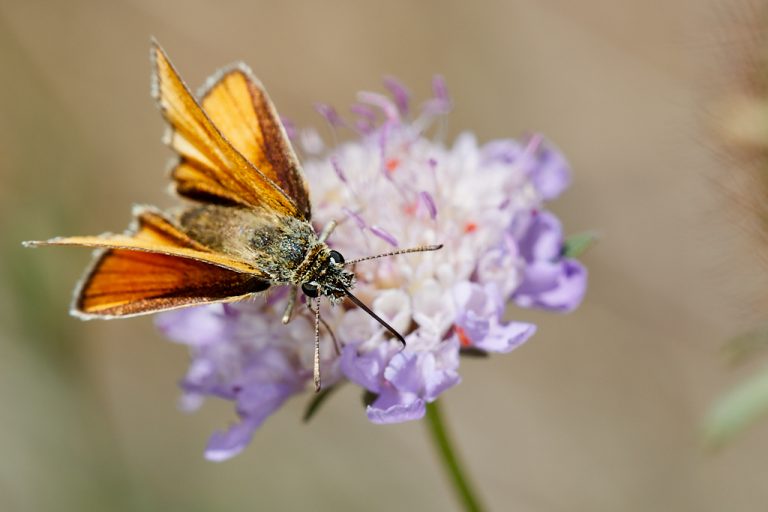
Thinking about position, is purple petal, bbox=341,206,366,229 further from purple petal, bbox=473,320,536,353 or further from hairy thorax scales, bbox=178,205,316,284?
purple petal, bbox=473,320,536,353

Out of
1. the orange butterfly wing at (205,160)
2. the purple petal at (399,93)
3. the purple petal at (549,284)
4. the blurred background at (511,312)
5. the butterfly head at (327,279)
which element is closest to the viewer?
the butterfly head at (327,279)

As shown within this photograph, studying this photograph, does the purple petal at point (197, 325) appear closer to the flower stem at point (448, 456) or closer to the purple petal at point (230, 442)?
the purple petal at point (230, 442)

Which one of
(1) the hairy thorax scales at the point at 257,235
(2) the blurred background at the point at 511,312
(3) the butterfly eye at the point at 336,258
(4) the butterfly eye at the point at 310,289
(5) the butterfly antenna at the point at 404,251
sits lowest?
(2) the blurred background at the point at 511,312

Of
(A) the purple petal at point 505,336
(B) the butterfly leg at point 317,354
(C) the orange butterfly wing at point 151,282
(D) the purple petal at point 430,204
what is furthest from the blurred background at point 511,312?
(A) the purple petal at point 505,336

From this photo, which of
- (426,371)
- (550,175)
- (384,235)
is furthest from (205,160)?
(550,175)

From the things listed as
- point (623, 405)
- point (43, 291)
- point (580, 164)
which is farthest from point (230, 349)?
point (580, 164)

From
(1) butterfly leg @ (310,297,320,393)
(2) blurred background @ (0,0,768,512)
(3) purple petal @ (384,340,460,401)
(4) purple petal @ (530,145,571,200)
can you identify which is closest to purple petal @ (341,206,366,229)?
(1) butterfly leg @ (310,297,320,393)
